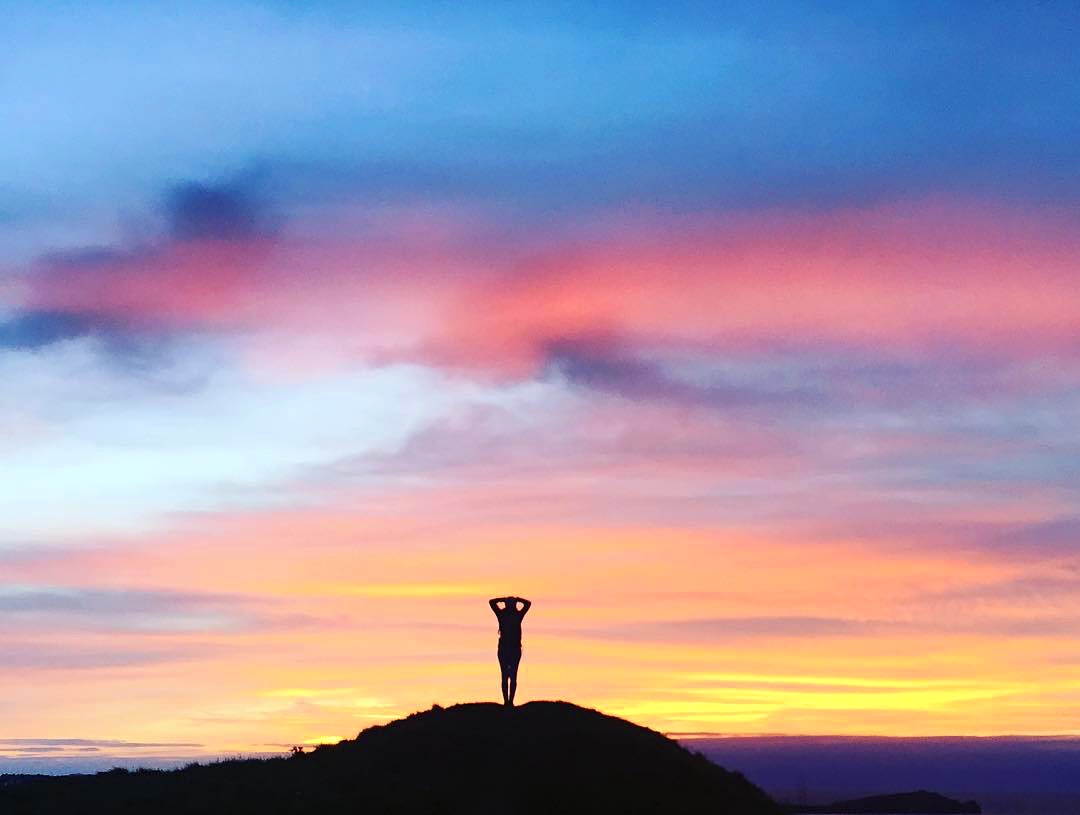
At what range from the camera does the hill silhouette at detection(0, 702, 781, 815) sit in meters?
49.7

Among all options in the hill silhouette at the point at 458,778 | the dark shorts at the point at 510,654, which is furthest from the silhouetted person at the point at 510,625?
the hill silhouette at the point at 458,778

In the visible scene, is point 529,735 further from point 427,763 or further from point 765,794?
point 765,794

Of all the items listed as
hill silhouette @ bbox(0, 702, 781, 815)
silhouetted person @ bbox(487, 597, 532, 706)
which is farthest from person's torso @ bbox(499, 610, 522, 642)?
hill silhouette @ bbox(0, 702, 781, 815)

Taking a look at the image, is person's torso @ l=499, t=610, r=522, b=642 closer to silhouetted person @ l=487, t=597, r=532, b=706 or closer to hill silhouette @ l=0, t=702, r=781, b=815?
silhouetted person @ l=487, t=597, r=532, b=706

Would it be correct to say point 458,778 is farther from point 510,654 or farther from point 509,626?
point 509,626

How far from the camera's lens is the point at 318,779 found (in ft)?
171

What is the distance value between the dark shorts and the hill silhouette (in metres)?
3.89

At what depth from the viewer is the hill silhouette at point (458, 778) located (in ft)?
163

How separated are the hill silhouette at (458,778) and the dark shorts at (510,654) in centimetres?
389

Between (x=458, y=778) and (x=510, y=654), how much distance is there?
16.6 ft

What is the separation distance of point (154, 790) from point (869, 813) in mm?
160013

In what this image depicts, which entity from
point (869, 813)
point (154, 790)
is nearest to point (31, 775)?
point (154, 790)

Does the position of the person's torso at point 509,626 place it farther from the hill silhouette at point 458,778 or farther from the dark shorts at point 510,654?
the hill silhouette at point 458,778

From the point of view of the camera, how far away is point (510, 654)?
1982 inches
